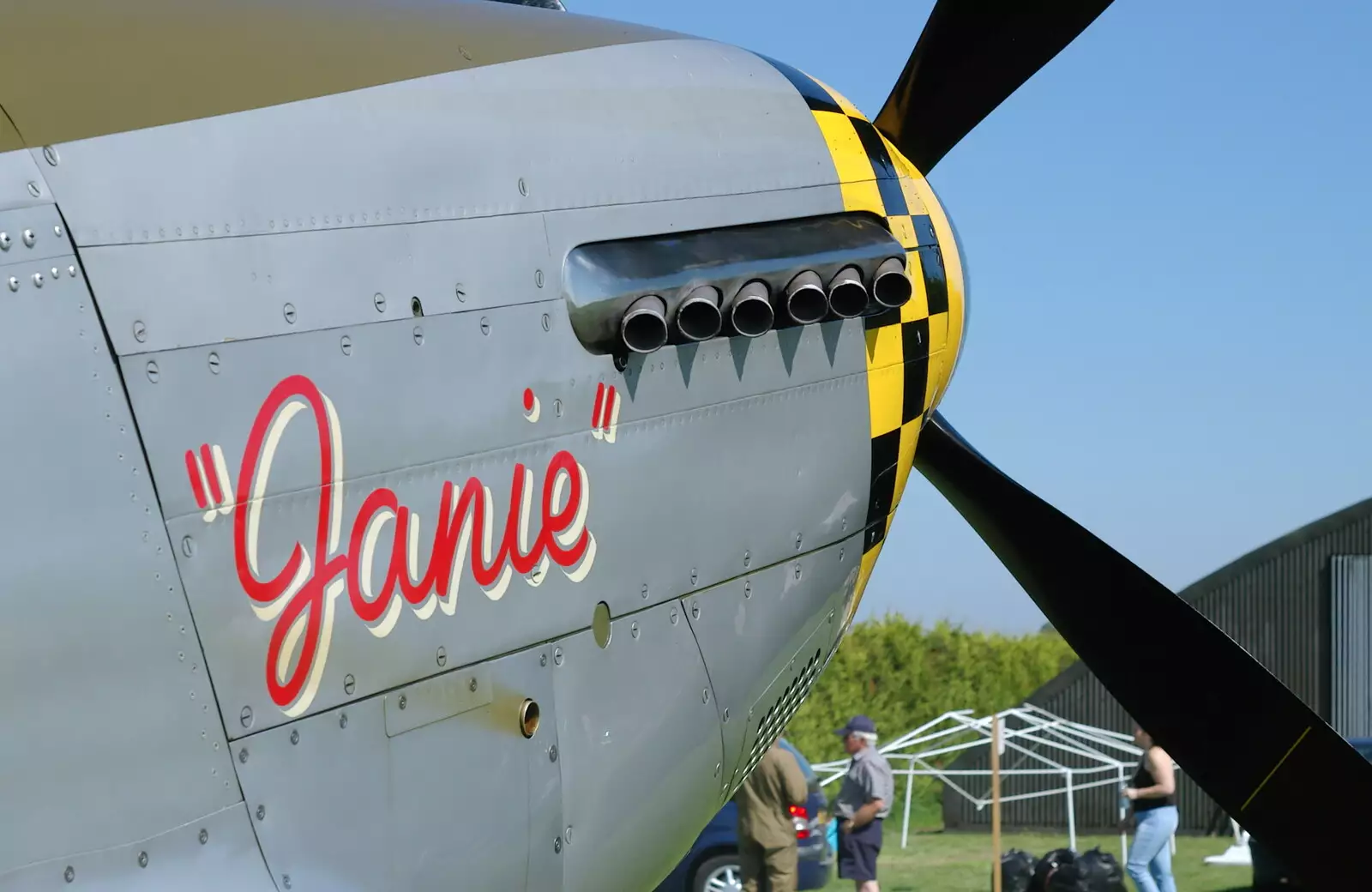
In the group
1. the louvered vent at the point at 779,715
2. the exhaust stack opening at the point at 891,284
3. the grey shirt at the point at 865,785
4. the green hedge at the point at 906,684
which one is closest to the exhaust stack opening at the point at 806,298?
the exhaust stack opening at the point at 891,284

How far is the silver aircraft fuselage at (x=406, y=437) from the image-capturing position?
2.71 metres

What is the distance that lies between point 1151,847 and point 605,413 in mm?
7641

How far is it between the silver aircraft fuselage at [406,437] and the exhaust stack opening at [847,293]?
17 millimetres

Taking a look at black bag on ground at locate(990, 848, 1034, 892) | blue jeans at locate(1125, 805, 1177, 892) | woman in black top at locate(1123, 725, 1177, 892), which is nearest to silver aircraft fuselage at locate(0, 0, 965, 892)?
woman in black top at locate(1123, 725, 1177, 892)

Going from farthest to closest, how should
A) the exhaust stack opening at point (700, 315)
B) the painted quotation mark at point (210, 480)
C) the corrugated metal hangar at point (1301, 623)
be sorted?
1. the corrugated metal hangar at point (1301, 623)
2. the exhaust stack opening at point (700, 315)
3. the painted quotation mark at point (210, 480)

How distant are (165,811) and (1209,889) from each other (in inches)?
495

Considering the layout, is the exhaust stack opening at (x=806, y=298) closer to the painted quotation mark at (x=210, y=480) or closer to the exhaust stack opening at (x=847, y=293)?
the exhaust stack opening at (x=847, y=293)

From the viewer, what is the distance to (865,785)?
1004 centimetres

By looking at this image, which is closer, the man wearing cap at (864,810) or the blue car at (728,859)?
the man wearing cap at (864,810)

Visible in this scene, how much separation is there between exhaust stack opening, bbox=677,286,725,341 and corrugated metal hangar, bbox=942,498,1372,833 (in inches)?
756

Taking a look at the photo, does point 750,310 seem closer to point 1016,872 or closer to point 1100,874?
point 1100,874

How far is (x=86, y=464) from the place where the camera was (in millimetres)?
2686

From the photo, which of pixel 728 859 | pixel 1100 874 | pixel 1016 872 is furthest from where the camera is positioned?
pixel 1016 872

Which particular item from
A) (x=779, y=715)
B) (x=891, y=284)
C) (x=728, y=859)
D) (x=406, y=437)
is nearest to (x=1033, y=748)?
(x=728, y=859)
